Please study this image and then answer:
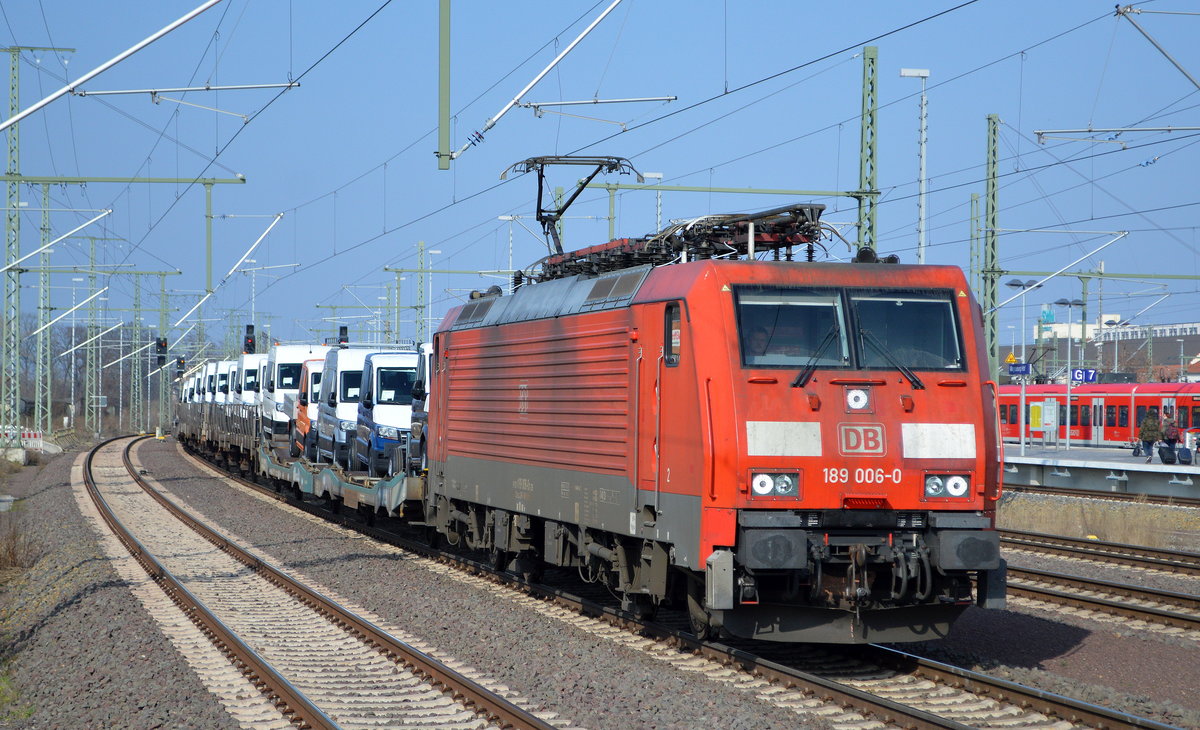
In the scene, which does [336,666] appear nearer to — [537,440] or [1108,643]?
[537,440]

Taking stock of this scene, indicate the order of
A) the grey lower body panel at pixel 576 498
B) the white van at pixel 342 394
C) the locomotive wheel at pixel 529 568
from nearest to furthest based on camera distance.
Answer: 1. the grey lower body panel at pixel 576 498
2. the locomotive wheel at pixel 529 568
3. the white van at pixel 342 394

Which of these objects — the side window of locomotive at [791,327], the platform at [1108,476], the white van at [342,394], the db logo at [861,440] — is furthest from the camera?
the platform at [1108,476]

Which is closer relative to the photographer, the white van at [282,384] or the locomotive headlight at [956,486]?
the locomotive headlight at [956,486]

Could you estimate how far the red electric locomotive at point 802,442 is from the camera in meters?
9.47

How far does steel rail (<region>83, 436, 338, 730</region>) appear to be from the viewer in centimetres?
877

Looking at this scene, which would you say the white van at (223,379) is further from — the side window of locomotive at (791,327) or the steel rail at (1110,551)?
the side window of locomotive at (791,327)

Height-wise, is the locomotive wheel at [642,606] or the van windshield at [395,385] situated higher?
the van windshield at [395,385]

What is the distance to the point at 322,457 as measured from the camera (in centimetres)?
2828

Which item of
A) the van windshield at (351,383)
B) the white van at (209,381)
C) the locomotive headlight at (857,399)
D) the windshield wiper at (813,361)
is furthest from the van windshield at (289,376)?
the locomotive headlight at (857,399)

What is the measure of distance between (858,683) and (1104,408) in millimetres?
39699

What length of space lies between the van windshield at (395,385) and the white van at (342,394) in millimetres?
1581

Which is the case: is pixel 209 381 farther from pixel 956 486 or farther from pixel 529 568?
pixel 956 486

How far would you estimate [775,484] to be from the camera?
9.46 metres

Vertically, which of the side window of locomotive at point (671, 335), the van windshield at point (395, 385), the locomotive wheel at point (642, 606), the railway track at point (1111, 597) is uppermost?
the side window of locomotive at point (671, 335)
